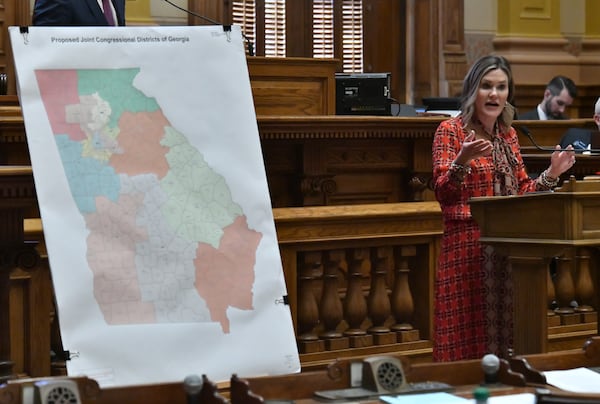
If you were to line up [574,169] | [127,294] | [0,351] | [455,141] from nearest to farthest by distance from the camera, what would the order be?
[127,294] → [0,351] → [455,141] → [574,169]

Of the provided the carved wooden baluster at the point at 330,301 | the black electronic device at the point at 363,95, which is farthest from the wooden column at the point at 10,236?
the black electronic device at the point at 363,95

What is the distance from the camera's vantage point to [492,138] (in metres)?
4.40

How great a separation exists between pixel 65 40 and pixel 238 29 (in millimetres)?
520

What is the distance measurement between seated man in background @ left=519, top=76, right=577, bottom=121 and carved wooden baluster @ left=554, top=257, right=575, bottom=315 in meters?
3.42

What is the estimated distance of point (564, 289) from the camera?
17.8ft

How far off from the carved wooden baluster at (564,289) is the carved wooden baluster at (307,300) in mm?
1459

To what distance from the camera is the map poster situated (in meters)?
3.00

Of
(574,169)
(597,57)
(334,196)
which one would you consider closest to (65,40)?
(334,196)

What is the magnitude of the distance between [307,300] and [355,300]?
23 centimetres

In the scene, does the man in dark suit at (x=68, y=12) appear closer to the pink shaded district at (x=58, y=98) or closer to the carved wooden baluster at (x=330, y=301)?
the carved wooden baluster at (x=330, y=301)

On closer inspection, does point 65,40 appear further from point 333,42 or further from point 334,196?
point 333,42

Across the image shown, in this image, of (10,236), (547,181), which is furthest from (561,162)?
(10,236)

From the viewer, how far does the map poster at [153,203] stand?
3002 millimetres

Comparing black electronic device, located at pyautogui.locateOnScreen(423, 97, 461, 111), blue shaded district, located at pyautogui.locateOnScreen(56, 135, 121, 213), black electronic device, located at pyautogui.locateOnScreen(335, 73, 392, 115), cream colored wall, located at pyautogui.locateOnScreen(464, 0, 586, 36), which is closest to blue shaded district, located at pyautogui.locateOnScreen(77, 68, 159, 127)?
blue shaded district, located at pyautogui.locateOnScreen(56, 135, 121, 213)
